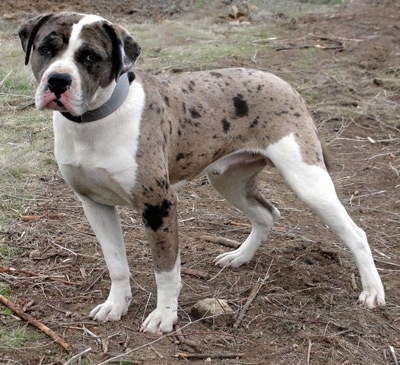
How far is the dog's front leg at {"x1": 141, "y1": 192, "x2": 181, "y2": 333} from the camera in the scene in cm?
456

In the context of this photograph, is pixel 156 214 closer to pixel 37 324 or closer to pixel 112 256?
pixel 112 256

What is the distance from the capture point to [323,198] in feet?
17.0

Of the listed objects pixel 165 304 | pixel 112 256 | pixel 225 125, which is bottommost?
pixel 165 304

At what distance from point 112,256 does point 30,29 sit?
1380mm

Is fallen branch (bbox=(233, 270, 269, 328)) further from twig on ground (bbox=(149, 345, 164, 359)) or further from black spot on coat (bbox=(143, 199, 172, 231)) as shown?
black spot on coat (bbox=(143, 199, 172, 231))

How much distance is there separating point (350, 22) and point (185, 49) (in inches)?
164

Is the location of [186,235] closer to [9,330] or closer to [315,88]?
[9,330]

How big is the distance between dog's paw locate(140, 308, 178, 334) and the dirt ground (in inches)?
2.4

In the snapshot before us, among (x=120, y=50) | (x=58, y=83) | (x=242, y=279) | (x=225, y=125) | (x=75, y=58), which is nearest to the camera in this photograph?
(x=58, y=83)

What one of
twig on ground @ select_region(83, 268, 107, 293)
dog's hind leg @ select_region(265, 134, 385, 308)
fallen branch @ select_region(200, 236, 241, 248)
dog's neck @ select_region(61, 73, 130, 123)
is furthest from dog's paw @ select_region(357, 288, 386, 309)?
dog's neck @ select_region(61, 73, 130, 123)

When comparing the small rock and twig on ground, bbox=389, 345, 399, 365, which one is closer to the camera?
twig on ground, bbox=389, 345, 399, 365

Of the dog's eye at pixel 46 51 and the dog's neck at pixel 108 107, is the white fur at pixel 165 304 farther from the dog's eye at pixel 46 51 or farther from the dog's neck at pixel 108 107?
the dog's eye at pixel 46 51

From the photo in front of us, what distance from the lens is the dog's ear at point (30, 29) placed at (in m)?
4.34

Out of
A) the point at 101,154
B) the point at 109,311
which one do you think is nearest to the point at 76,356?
the point at 109,311
